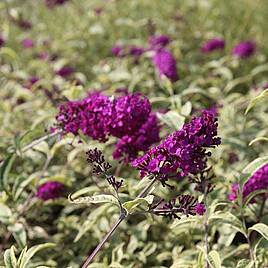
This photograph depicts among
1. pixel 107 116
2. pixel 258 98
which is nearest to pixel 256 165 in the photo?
pixel 258 98

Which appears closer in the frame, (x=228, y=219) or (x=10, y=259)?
(x=10, y=259)

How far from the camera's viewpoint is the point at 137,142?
2.25 metres

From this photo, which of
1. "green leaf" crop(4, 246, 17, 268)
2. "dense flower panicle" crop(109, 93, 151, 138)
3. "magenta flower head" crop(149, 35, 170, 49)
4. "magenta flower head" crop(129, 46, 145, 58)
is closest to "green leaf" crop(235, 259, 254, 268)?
"dense flower panicle" crop(109, 93, 151, 138)

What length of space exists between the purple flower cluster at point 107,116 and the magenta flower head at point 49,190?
566mm

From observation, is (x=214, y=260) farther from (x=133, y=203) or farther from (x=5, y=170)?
(x=5, y=170)

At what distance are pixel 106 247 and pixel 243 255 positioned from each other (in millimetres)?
667

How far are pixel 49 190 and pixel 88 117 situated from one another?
689mm

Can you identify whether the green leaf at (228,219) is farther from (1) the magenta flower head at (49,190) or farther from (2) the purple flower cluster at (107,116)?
(1) the magenta flower head at (49,190)

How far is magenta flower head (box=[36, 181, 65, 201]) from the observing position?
110 inches

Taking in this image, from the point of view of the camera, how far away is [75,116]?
2.33 metres

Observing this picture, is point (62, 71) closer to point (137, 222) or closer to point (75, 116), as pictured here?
point (137, 222)

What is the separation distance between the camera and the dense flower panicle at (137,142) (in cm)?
225

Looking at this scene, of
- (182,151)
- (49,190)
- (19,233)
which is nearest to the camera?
(182,151)

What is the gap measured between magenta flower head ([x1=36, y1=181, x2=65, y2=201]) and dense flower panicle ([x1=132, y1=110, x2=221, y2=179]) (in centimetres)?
112
